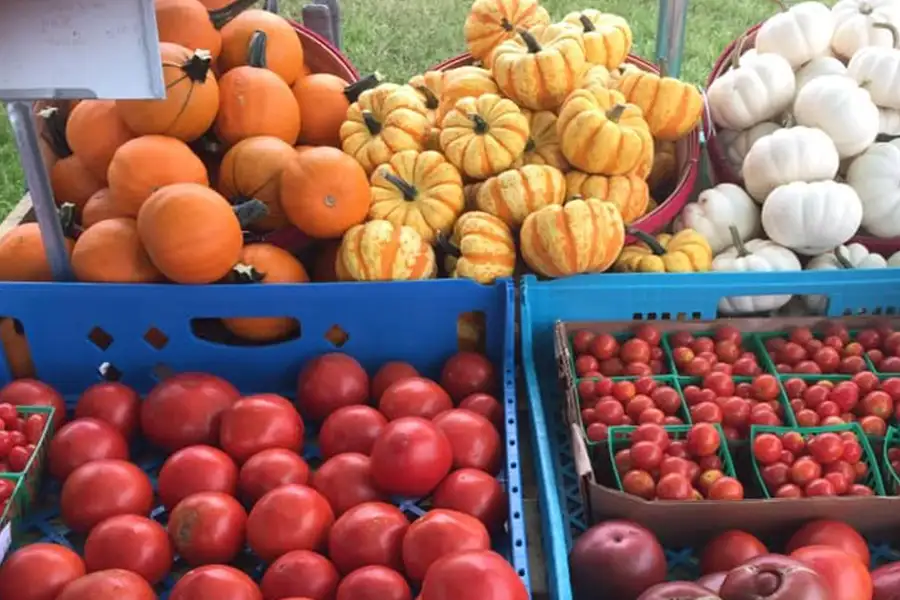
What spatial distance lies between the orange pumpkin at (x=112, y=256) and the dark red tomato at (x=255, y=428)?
1.09ft

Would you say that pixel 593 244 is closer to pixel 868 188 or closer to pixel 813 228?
pixel 813 228

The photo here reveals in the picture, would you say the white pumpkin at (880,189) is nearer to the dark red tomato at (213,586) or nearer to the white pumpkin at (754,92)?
the white pumpkin at (754,92)

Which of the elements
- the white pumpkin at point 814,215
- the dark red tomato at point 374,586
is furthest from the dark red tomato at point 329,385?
the white pumpkin at point 814,215

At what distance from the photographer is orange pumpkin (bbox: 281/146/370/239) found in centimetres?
170

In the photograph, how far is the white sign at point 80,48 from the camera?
4.39ft

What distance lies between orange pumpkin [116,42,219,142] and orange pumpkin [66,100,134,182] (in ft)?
0.10

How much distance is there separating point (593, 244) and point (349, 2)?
11.7ft

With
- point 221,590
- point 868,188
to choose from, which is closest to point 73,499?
point 221,590

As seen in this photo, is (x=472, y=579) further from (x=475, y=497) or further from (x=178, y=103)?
(x=178, y=103)

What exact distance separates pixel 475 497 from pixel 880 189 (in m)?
1.18

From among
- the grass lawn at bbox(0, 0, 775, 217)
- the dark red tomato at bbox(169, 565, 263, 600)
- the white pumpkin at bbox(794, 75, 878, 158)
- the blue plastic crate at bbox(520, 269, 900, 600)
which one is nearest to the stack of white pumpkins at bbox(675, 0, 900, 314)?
the white pumpkin at bbox(794, 75, 878, 158)

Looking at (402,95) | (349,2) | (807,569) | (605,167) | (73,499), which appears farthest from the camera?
(349,2)

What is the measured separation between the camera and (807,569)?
101cm

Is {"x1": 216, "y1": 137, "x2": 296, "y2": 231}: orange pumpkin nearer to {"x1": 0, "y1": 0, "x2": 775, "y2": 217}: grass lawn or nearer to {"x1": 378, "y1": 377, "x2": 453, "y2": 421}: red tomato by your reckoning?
{"x1": 378, "y1": 377, "x2": 453, "y2": 421}: red tomato
